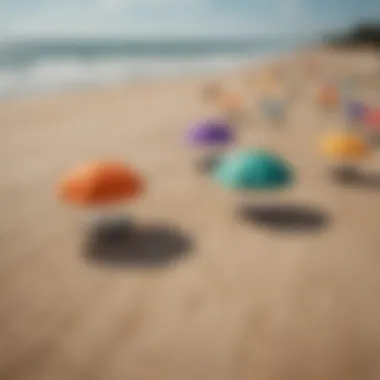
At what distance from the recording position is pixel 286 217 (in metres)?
6.79

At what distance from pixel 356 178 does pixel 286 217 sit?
6.54 ft

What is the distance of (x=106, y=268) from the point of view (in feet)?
17.3

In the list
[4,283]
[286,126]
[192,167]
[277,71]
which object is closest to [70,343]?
[4,283]

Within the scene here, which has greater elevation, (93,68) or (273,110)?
(93,68)

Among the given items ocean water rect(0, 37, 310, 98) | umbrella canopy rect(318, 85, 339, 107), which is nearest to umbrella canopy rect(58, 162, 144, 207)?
ocean water rect(0, 37, 310, 98)

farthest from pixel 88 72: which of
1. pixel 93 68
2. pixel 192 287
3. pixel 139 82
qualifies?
pixel 192 287

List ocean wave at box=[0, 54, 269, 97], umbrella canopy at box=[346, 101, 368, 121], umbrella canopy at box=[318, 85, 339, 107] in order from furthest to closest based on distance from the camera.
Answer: umbrella canopy at box=[318, 85, 339, 107]
ocean wave at box=[0, 54, 269, 97]
umbrella canopy at box=[346, 101, 368, 121]

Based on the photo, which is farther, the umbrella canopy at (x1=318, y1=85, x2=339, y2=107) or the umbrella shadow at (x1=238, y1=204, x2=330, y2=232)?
the umbrella canopy at (x1=318, y1=85, x2=339, y2=107)

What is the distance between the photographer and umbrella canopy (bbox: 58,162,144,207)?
5.31 metres

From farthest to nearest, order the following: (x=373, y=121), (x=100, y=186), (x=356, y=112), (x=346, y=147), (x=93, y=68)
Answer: (x=93, y=68)
(x=356, y=112)
(x=373, y=121)
(x=346, y=147)
(x=100, y=186)

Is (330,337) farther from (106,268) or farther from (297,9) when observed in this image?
(297,9)

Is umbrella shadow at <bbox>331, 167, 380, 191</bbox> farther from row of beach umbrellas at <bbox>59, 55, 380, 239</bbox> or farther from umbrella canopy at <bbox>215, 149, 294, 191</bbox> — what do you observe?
umbrella canopy at <bbox>215, 149, 294, 191</bbox>

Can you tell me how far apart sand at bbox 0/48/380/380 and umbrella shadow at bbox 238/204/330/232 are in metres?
0.03

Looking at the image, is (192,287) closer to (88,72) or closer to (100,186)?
(100,186)
